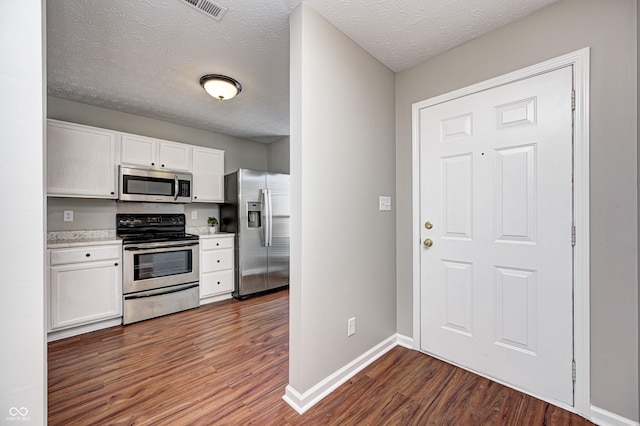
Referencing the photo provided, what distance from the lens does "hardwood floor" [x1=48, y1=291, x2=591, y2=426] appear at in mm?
1505

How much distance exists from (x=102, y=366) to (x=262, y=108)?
9.73ft

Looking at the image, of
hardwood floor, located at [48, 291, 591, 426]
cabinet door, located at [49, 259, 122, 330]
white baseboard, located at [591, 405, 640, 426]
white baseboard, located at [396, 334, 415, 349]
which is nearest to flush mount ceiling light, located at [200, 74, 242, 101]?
cabinet door, located at [49, 259, 122, 330]

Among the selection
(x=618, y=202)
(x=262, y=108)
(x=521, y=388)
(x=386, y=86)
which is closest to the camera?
(x=618, y=202)

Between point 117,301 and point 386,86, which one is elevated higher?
point 386,86

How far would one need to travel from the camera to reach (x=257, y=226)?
12.7 ft

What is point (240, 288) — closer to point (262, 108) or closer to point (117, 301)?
point (117, 301)

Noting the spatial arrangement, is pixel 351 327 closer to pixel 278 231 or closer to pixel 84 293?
pixel 278 231

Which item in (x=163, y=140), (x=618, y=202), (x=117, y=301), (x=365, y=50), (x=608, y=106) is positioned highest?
(x=365, y=50)

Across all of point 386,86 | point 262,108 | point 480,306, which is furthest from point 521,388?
point 262,108

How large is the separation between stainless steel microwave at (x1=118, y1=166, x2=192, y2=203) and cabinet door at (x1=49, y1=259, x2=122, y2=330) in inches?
32.1

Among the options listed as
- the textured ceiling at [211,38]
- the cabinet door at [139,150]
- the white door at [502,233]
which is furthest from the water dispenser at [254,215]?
the white door at [502,233]

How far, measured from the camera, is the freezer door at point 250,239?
369 centimetres

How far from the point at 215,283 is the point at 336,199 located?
8.28 feet

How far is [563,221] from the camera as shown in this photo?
5.17 feet
